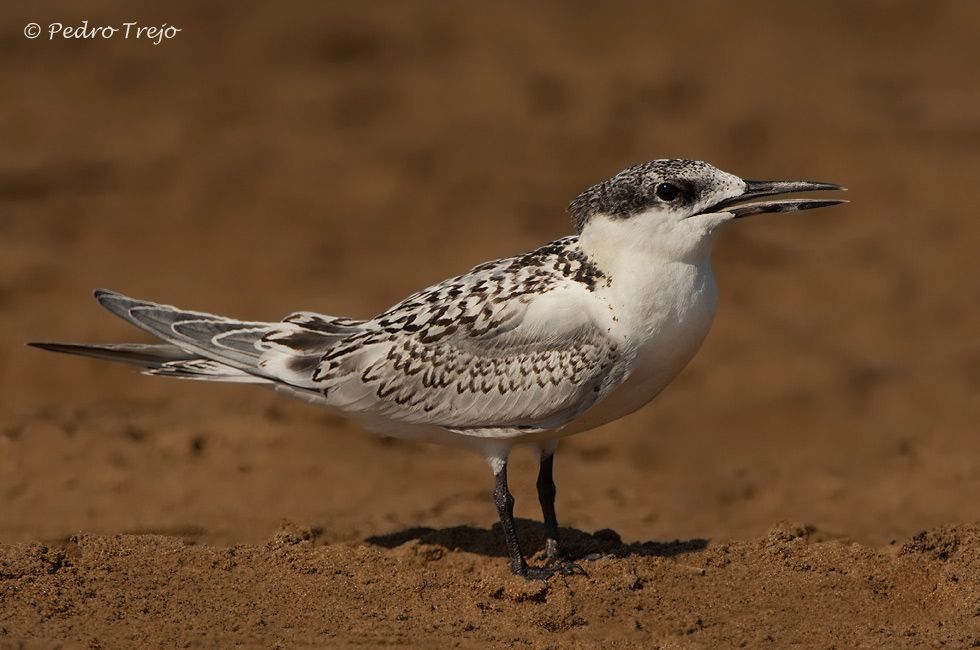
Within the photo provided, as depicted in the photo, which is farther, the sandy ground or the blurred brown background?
the blurred brown background

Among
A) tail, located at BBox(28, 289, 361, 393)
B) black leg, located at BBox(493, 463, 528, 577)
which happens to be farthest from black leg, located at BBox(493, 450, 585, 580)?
tail, located at BBox(28, 289, 361, 393)

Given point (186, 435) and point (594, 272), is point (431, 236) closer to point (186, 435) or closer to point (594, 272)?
point (186, 435)

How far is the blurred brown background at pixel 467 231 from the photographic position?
418 inches

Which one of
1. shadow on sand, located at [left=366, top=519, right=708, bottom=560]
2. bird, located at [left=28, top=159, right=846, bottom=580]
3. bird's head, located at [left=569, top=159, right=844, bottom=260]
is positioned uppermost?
bird's head, located at [left=569, top=159, right=844, bottom=260]

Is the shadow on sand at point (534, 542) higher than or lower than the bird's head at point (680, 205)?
lower

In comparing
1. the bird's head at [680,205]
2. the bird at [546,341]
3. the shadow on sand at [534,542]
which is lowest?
the shadow on sand at [534,542]

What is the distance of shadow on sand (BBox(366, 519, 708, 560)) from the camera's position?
786 centimetres

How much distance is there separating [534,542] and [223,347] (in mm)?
2517

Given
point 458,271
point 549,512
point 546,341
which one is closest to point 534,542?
point 549,512

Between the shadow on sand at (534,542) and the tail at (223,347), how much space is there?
1.37 meters

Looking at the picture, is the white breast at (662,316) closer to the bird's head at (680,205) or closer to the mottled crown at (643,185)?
the bird's head at (680,205)

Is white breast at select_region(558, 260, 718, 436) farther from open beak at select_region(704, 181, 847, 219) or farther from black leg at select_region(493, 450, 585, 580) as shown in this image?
black leg at select_region(493, 450, 585, 580)

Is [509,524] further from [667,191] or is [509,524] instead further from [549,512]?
[667,191]

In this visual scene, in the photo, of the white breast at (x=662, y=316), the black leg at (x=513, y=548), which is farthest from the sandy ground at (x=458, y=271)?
the white breast at (x=662, y=316)
